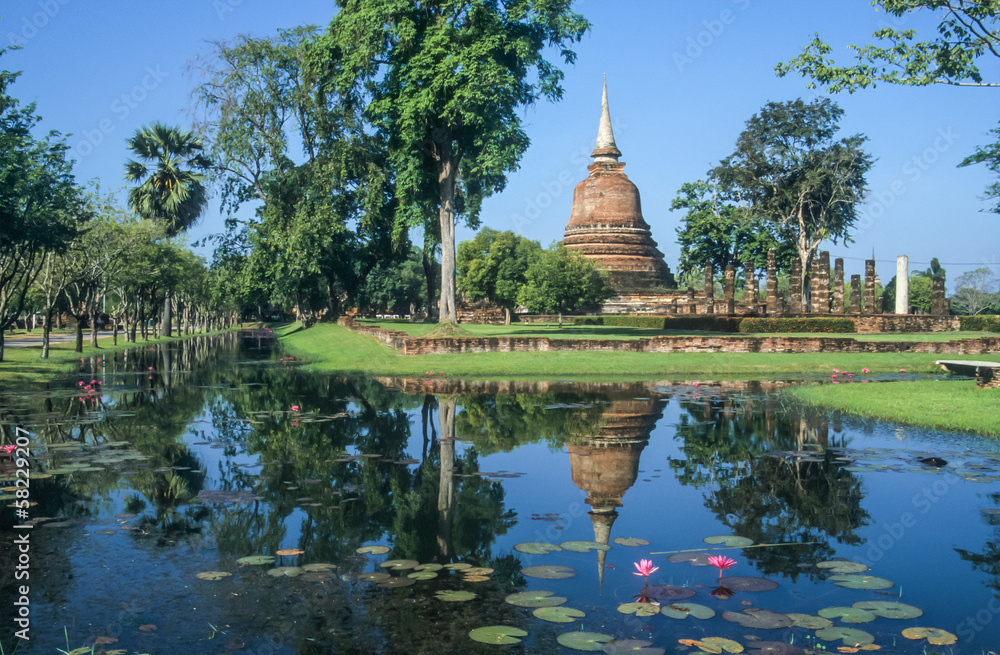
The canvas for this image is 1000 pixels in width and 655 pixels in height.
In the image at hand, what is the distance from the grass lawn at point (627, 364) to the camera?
64.2 feet

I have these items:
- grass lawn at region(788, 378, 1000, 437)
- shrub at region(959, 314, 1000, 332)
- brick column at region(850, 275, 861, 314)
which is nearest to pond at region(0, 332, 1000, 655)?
grass lawn at region(788, 378, 1000, 437)

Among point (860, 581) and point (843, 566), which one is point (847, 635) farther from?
point (843, 566)

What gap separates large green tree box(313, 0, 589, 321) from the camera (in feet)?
84.7

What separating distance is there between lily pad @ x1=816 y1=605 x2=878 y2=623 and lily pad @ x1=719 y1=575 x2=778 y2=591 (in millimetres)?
392

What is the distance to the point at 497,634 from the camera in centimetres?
405

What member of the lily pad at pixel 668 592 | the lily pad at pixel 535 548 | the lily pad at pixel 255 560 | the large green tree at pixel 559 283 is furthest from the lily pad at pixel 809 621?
the large green tree at pixel 559 283

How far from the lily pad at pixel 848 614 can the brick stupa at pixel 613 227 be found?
58360mm

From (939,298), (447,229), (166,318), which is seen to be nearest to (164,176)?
(166,318)

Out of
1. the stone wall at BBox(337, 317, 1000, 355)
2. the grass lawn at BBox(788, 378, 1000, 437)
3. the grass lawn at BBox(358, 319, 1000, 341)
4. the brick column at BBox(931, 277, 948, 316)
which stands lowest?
the grass lawn at BBox(788, 378, 1000, 437)

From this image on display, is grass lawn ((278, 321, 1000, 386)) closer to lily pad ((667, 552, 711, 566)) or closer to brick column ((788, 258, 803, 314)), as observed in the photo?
lily pad ((667, 552, 711, 566))

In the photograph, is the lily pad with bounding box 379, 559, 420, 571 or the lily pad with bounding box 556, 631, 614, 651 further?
the lily pad with bounding box 379, 559, 420, 571

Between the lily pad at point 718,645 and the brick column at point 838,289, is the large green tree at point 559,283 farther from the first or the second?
the lily pad at point 718,645

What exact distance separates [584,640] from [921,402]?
10686 mm

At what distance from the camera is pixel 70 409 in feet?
42.5
